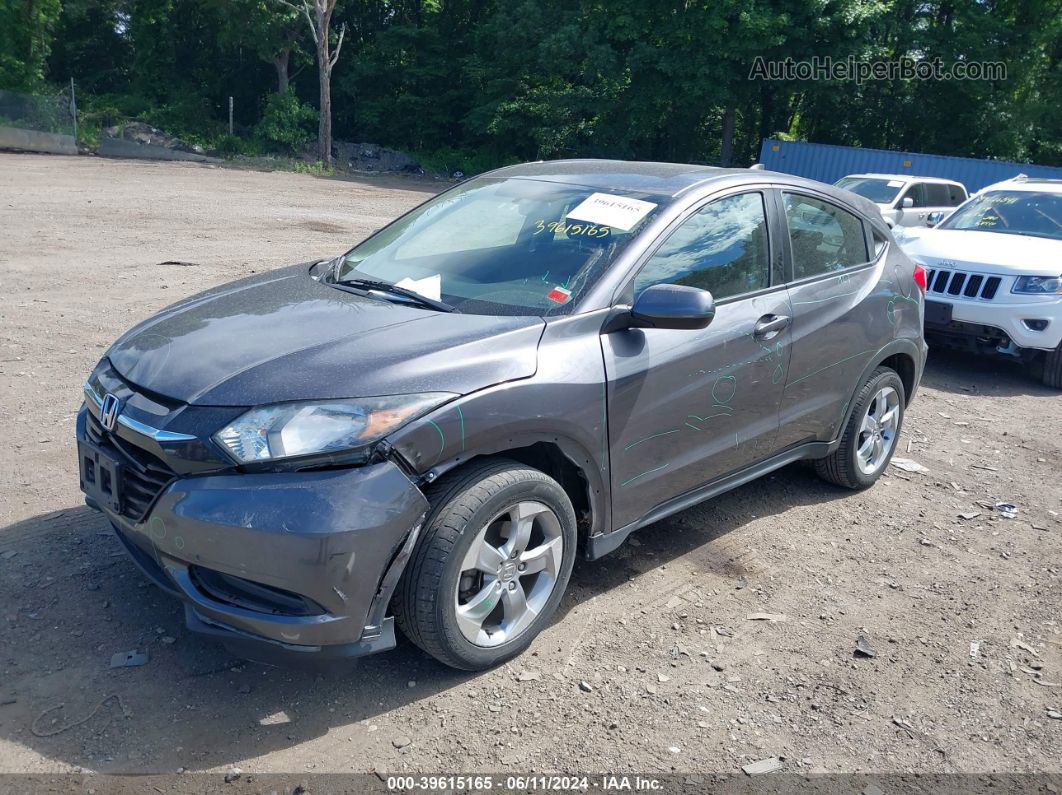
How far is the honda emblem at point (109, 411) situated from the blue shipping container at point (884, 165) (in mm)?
24741

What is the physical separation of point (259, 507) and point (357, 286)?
1462 mm

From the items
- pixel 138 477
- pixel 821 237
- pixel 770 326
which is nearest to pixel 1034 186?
pixel 821 237

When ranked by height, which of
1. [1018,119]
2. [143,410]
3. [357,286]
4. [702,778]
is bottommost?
[702,778]

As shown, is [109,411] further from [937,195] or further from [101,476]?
[937,195]

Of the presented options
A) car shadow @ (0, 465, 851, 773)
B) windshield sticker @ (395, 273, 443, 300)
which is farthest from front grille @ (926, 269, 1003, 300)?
windshield sticker @ (395, 273, 443, 300)

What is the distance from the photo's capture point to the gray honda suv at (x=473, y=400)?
292 centimetres

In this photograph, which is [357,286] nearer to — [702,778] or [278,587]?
[278,587]

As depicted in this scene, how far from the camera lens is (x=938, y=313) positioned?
321 inches

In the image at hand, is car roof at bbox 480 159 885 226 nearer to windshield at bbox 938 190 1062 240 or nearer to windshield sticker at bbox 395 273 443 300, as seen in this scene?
windshield sticker at bbox 395 273 443 300

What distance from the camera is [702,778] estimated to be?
2969 millimetres

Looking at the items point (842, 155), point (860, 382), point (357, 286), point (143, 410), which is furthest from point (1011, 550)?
point (842, 155)

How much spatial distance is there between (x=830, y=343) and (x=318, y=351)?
8.81ft

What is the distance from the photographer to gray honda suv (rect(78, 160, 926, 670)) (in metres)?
2.92

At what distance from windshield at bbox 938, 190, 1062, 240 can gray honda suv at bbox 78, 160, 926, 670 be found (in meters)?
5.22
